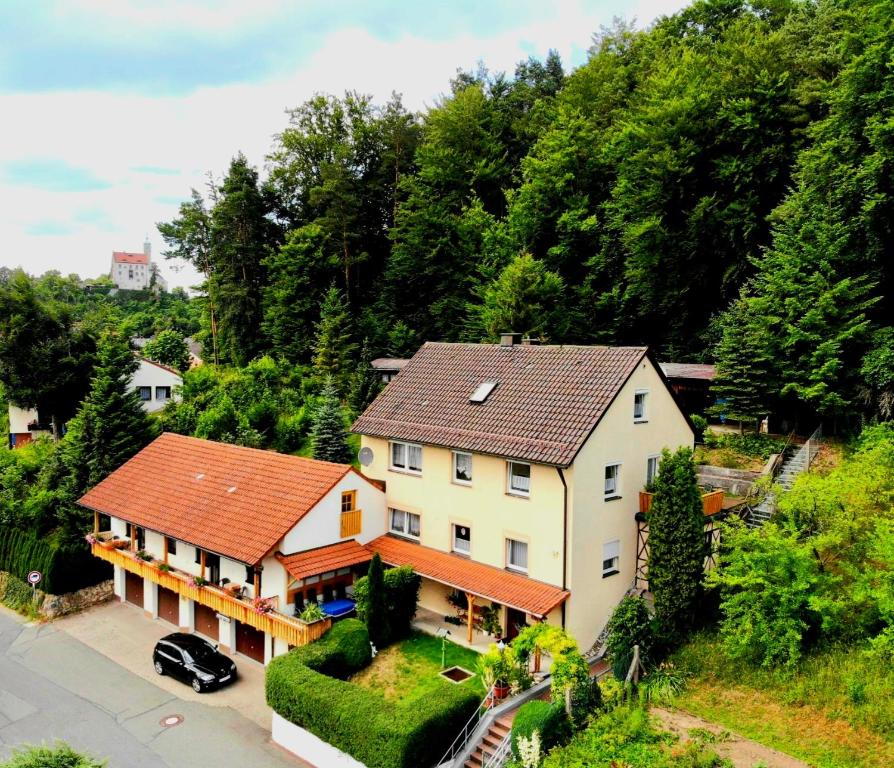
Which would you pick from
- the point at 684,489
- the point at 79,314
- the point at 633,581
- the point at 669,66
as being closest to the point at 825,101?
the point at 669,66

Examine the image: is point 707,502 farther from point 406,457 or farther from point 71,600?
point 71,600

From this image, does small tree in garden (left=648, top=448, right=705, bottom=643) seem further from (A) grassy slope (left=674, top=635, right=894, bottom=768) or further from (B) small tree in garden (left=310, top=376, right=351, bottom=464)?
(B) small tree in garden (left=310, top=376, right=351, bottom=464)

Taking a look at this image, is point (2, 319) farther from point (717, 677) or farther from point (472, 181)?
point (717, 677)

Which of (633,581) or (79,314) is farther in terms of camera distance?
(79,314)

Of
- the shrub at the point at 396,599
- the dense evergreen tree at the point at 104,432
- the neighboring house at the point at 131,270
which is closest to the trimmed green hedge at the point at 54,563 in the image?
the dense evergreen tree at the point at 104,432

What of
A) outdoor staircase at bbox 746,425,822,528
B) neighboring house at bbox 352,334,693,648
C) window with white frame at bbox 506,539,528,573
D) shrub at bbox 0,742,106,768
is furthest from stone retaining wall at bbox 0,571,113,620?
outdoor staircase at bbox 746,425,822,528

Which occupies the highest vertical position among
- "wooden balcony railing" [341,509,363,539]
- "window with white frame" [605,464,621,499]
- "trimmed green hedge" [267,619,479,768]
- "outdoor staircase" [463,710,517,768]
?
"window with white frame" [605,464,621,499]

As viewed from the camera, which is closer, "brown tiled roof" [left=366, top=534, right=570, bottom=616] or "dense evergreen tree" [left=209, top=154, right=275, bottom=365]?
"brown tiled roof" [left=366, top=534, right=570, bottom=616]
